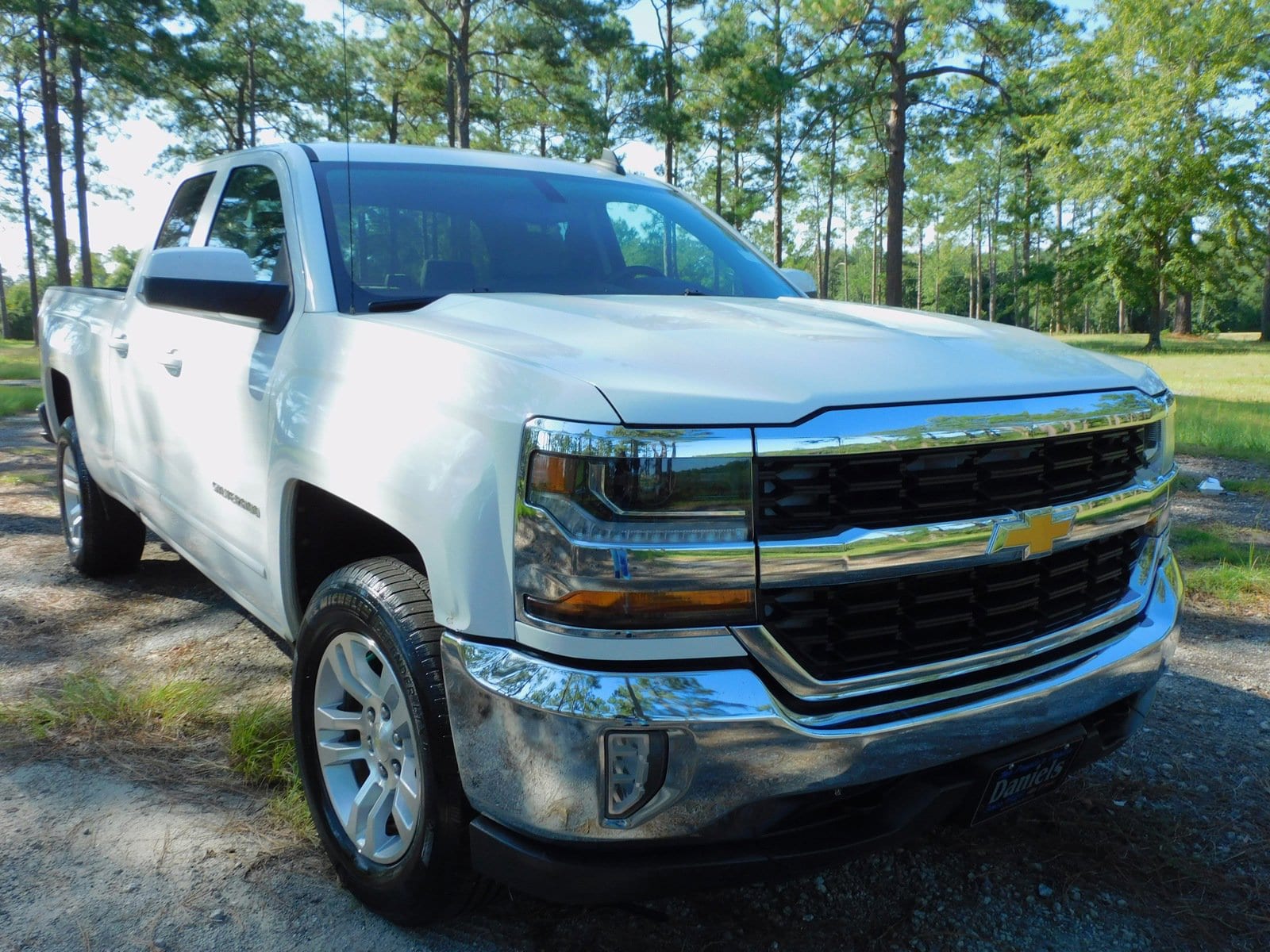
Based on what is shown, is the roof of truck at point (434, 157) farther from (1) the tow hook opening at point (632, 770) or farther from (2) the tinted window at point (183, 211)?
(1) the tow hook opening at point (632, 770)

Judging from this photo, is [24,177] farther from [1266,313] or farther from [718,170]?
[1266,313]

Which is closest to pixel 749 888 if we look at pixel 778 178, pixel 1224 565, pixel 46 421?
pixel 1224 565

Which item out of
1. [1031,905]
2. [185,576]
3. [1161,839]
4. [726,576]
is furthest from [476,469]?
[185,576]

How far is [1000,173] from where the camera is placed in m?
54.7

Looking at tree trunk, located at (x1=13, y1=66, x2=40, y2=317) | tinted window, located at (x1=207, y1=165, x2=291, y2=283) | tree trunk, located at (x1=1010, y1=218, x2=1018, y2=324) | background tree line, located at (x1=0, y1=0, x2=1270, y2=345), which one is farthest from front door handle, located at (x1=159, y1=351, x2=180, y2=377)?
tree trunk, located at (x1=1010, y1=218, x2=1018, y2=324)

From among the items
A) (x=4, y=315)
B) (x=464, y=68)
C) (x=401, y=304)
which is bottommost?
(x=401, y=304)

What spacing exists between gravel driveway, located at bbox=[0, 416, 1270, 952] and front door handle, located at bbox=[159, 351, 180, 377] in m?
1.14

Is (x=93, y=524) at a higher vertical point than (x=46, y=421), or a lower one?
lower

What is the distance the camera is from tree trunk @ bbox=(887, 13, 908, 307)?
23000 millimetres

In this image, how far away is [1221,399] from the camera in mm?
13516

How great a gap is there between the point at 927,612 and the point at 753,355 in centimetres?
60

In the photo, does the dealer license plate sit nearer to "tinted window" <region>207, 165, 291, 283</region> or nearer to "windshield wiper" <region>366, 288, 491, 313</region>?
"windshield wiper" <region>366, 288, 491, 313</region>

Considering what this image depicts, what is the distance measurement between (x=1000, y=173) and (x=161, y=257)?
58330 mm

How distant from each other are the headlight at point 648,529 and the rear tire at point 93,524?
12.4ft
